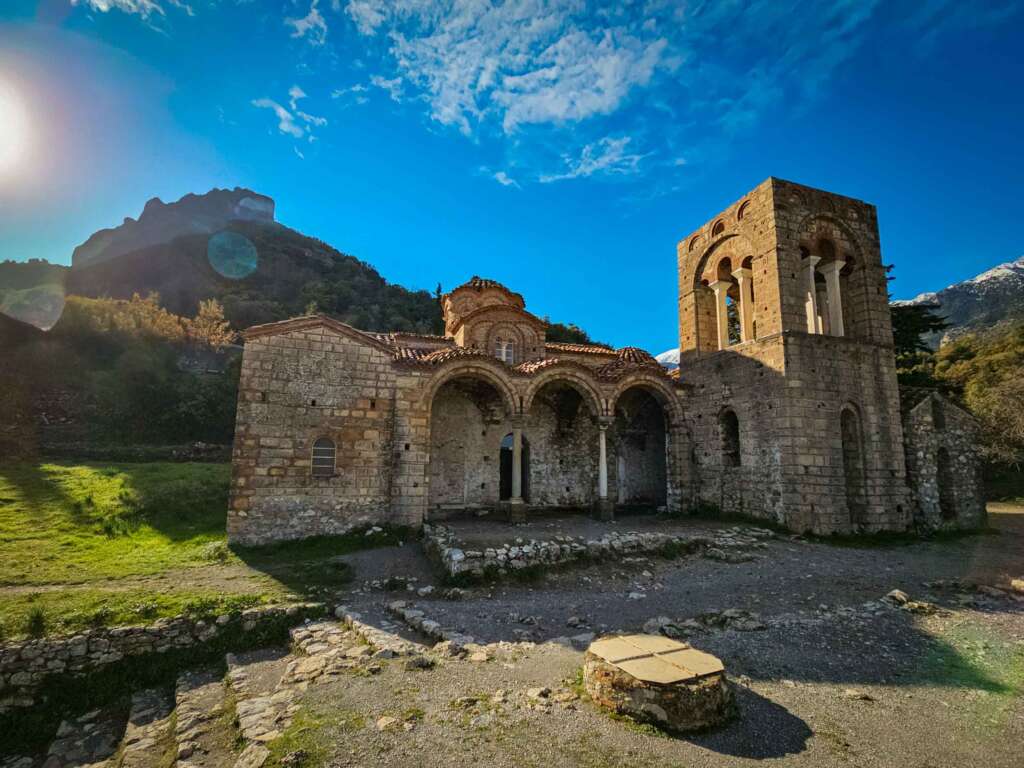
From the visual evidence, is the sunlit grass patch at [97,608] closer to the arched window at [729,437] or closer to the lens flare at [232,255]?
the arched window at [729,437]

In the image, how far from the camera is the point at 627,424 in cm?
1819

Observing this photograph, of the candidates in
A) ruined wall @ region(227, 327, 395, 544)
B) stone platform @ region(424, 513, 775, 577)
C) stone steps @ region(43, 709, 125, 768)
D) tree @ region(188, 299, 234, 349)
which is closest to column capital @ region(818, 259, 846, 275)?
stone platform @ region(424, 513, 775, 577)

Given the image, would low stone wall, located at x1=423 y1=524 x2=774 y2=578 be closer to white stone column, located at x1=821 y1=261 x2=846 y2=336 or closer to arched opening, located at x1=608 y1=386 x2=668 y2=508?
arched opening, located at x1=608 y1=386 x2=668 y2=508

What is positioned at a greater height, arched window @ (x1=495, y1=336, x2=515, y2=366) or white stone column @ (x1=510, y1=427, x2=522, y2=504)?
arched window @ (x1=495, y1=336, x2=515, y2=366)

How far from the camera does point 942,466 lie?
567 inches

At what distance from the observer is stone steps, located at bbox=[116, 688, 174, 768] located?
4.88 meters

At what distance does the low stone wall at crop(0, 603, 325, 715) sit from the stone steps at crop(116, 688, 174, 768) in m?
0.61

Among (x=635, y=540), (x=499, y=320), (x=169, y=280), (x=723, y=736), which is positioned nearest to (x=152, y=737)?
(x=723, y=736)

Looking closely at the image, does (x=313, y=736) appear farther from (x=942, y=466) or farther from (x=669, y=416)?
(x=942, y=466)

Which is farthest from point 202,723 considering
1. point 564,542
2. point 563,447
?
point 563,447

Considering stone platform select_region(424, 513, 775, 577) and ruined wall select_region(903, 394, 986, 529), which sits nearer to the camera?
stone platform select_region(424, 513, 775, 577)

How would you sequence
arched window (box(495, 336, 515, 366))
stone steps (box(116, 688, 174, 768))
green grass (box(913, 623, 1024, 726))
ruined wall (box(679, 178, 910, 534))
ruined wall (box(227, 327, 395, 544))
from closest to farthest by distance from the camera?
1. green grass (box(913, 623, 1024, 726))
2. stone steps (box(116, 688, 174, 768))
3. ruined wall (box(227, 327, 395, 544))
4. ruined wall (box(679, 178, 910, 534))
5. arched window (box(495, 336, 515, 366))

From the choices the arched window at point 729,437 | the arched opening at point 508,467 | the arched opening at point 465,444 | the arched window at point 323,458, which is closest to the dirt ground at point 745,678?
the arched window at point 323,458

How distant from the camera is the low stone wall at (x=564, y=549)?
9125 mm
